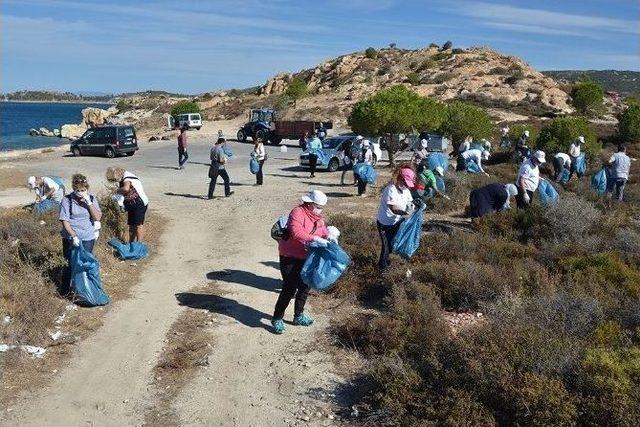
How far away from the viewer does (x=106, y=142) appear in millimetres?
29875

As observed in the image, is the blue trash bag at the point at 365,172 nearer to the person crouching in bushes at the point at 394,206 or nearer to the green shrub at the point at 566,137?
the person crouching in bushes at the point at 394,206

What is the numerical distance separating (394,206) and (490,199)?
12.4 feet

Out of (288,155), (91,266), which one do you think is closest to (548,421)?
(91,266)

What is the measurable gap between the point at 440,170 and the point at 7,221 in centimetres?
930

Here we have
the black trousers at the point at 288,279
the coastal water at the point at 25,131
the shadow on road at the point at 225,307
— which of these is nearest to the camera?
the black trousers at the point at 288,279

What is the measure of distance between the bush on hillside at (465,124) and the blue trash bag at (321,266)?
73.2ft

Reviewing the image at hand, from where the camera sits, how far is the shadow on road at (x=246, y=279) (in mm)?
9242

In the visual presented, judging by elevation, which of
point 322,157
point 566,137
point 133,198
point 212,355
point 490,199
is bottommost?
point 212,355

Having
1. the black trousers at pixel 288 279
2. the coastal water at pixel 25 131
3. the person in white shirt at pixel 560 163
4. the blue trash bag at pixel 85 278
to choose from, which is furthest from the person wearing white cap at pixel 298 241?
the coastal water at pixel 25 131

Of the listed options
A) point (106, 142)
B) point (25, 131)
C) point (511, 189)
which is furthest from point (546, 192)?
point (25, 131)

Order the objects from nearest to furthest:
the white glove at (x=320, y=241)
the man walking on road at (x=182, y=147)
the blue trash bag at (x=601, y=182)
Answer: the white glove at (x=320, y=241) < the blue trash bag at (x=601, y=182) < the man walking on road at (x=182, y=147)

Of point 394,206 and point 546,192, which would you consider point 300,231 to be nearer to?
point 394,206

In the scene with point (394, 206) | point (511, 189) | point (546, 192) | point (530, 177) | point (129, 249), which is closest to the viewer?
point (394, 206)

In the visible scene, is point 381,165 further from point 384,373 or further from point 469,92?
A: point 469,92
